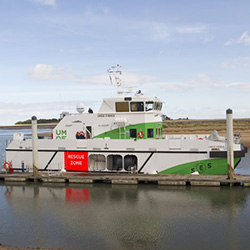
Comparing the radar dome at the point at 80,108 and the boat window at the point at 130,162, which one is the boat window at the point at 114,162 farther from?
the radar dome at the point at 80,108

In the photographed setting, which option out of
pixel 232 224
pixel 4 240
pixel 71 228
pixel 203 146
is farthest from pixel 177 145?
pixel 4 240

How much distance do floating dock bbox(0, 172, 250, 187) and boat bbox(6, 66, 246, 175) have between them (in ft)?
1.77

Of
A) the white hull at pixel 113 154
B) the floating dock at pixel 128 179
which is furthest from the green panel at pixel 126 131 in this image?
the floating dock at pixel 128 179

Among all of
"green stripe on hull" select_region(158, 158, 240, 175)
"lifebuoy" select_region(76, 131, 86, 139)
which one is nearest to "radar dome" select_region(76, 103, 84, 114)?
"lifebuoy" select_region(76, 131, 86, 139)

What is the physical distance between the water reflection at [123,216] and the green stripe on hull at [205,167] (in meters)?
1.29

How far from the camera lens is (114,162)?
1756 cm

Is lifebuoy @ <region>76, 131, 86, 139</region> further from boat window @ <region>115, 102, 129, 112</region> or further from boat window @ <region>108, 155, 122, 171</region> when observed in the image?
boat window @ <region>115, 102, 129, 112</region>

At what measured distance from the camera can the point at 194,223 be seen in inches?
429

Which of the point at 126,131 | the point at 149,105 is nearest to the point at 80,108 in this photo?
the point at 126,131

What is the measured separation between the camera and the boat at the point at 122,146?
51.7ft

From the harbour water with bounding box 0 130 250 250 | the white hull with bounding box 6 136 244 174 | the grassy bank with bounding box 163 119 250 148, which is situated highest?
the grassy bank with bounding box 163 119 250 148

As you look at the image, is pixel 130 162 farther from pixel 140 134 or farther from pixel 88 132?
pixel 88 132

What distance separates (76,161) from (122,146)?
285 cm

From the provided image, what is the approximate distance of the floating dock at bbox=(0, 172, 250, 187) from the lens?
14.8 m
